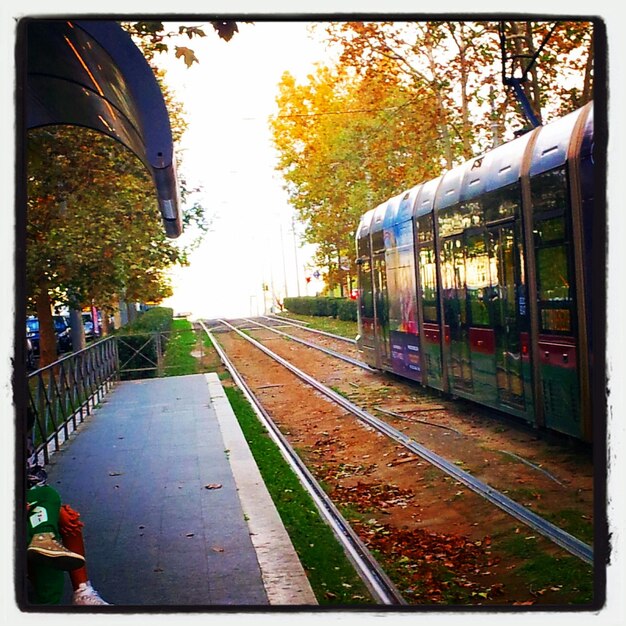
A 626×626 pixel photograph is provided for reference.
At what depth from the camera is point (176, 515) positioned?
266 inches

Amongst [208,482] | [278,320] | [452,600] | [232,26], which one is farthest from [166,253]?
[278,320]

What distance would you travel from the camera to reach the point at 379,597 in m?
4.94

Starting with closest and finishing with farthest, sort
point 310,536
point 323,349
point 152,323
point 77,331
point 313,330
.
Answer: point 310,536, point 77,331, point 152,323, point 323,349, point 313,330

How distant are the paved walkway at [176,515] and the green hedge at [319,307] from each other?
27.2 ft

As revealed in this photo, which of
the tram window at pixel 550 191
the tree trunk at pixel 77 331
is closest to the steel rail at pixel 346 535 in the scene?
the tree trunk at pixel 77 331

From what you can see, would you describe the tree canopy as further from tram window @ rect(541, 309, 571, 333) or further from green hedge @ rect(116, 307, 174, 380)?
green hedge @ rect(116, 307, 174, 380)

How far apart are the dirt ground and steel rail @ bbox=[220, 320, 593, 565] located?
0.07 metres

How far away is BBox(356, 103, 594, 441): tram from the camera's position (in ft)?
21.8

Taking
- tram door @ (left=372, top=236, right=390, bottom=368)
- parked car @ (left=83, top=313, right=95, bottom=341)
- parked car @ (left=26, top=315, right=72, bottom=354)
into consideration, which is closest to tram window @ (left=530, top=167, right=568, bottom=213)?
parked car @ (left=26, top=315, right=72, bottom=354)

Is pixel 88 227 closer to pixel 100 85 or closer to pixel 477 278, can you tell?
pixel 477 278

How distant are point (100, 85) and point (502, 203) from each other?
4083mm

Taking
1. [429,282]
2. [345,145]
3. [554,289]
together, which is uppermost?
[345,145]

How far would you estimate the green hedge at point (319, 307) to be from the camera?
2027cm

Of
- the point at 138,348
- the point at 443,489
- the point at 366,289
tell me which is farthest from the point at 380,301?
the point at 138,348
